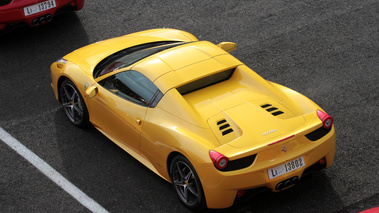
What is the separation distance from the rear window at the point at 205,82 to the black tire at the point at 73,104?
5.11 ft

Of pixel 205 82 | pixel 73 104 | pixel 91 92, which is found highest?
pixel 205 82

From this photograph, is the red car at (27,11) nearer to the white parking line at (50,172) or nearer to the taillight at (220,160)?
the white parking line at (50,172)

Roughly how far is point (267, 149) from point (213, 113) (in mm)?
799

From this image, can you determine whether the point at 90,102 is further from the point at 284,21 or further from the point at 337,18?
the point at 337,18

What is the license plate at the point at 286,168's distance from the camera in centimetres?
540

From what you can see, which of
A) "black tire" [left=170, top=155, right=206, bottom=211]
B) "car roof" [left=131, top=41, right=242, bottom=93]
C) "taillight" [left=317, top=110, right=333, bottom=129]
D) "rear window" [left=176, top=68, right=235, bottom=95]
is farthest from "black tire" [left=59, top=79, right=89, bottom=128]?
"taillight" [left=317, top=110, right=333, bottom=129]

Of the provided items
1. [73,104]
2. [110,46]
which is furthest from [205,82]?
[73,104]

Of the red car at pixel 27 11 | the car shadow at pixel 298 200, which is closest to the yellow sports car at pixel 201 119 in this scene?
the car shadow at pixel 298 200

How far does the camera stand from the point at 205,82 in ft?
20.7

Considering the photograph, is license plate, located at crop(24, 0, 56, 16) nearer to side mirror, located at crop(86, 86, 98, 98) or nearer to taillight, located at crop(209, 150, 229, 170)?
side mirror, located at crop(86, 86, 98, 98)

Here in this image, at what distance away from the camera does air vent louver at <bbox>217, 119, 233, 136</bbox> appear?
5.66 metres

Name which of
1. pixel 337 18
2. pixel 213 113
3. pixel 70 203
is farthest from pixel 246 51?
pixel 70 203

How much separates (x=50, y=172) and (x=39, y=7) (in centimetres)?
355

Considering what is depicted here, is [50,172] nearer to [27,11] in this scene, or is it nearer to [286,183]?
[286,183]
